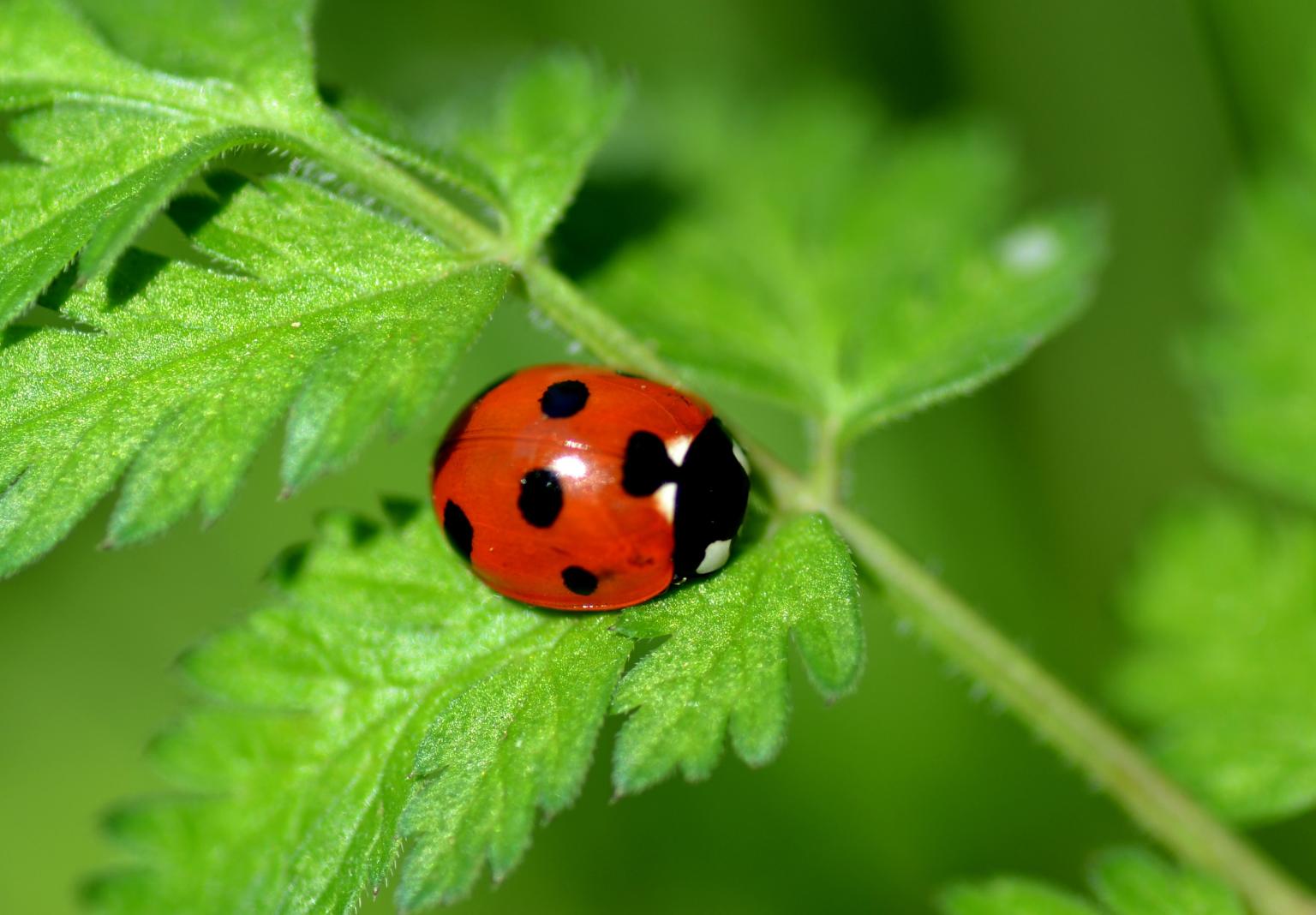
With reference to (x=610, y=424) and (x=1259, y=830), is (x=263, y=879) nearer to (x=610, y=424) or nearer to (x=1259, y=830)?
(x=610, y=424)

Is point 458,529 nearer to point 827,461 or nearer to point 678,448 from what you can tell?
point 678,448

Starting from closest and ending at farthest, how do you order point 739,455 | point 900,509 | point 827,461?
point 739,455 < point 827,461 < point 900,509

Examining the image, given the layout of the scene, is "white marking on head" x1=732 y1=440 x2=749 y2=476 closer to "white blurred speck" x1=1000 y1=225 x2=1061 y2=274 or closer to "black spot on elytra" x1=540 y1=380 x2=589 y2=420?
"black spot on elytra" x1=540 y1=380 x2=589 y2=420

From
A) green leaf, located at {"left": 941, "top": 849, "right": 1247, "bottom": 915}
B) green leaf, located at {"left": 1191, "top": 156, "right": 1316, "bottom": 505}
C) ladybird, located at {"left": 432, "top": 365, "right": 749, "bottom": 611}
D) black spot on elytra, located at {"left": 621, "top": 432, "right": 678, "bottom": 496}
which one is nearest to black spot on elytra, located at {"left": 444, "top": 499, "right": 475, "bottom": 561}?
ladybird, located at {"left": 432, "top": 365, "right": 749, "bottom": 611}

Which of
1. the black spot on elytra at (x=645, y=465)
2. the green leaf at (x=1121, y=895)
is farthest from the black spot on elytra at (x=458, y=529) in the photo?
the green leaf at (x=1121, y=895)

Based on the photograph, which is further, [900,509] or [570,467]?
[900,509]

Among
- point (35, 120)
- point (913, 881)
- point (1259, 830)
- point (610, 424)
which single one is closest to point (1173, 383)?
point (1259, 830)

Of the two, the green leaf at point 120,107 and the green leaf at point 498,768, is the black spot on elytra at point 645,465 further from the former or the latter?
the green leaf at point 120,107

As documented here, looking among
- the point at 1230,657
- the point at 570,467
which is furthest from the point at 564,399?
the point at 1230,657
